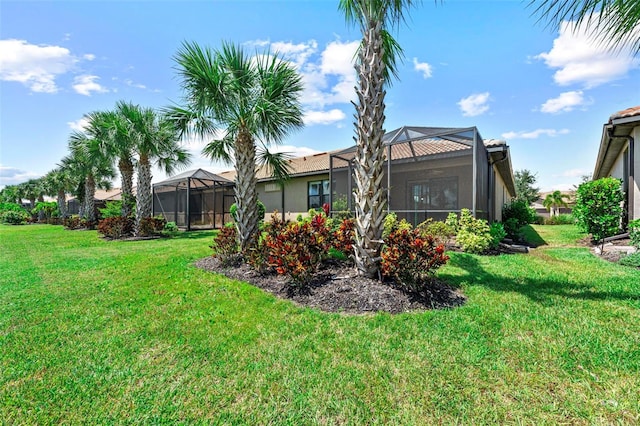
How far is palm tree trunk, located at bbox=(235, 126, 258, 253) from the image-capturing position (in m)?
7.10

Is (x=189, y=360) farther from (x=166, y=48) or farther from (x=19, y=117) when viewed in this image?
(x=19, y=117)

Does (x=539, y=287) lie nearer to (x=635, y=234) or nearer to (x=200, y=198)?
(x=635, y=234)

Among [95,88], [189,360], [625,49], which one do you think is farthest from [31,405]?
[95,88]

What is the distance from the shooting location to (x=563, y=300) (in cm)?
423

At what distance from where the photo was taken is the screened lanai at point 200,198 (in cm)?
1870

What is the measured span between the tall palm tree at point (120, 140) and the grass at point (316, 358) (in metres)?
9.95

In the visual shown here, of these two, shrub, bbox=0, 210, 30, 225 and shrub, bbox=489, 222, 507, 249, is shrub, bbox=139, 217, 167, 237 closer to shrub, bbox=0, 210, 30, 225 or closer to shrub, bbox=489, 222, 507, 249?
shrub, bbox=489, 222, 507, 249

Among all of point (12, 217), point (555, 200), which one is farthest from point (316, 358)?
point (12, 217)

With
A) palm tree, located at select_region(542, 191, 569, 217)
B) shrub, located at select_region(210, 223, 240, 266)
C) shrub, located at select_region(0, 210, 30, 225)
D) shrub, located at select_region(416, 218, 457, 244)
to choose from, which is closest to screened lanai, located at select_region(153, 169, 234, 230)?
shrub, located at select_region(210, 223, 240, 266)

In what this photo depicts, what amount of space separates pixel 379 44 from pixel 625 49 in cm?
309

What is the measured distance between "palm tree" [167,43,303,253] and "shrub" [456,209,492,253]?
18.9 ft

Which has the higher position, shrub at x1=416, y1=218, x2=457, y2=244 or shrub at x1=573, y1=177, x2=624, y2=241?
shrub at x1=573, y1=177, x2=624, y2=241

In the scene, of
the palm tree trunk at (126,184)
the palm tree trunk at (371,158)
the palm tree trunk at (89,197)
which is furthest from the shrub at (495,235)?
the palm tree trunk at (89,197)

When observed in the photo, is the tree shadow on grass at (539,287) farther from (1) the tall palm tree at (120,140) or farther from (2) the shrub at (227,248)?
(1) the tall palm tree at (120,140)
